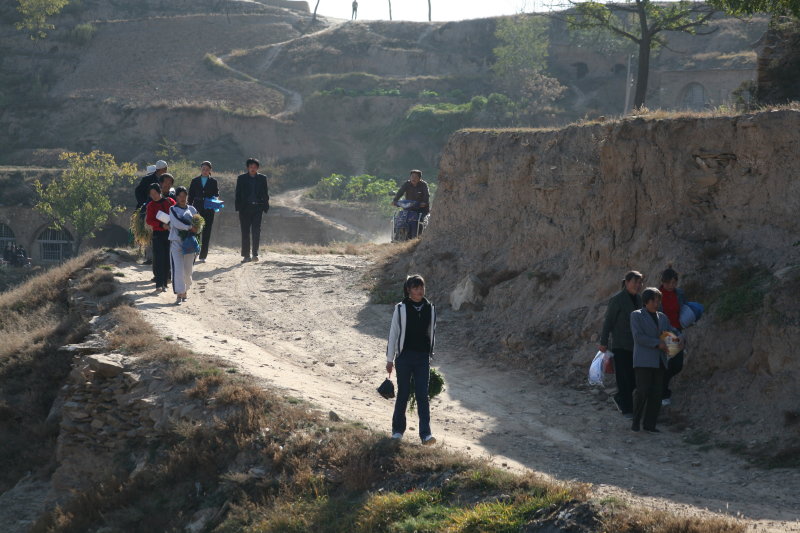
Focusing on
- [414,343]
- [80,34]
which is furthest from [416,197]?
[80,34]

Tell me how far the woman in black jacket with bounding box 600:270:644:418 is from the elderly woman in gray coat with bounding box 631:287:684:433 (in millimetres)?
313

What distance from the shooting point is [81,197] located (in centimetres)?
4069

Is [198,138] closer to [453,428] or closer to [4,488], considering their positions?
[4,488]

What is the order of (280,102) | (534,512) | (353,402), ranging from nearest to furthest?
(534,512) < (353,402) < (280,102)

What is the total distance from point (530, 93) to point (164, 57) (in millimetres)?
26424

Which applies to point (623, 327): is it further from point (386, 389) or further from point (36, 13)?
point (36, 13)

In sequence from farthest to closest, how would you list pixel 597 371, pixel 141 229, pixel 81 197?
pixel 81 197 → pixel 141 229 → pixel 597 371

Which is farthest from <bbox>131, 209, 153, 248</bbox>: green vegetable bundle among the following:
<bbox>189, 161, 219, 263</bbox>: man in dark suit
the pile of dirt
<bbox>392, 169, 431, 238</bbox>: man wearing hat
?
<bbox>392, 169, 431, 238</bbox>: man wearing hat

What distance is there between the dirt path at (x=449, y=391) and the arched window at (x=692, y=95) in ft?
95.2

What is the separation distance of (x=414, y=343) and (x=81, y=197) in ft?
118

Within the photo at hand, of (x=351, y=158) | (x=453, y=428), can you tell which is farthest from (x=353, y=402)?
(x=351, y=158)

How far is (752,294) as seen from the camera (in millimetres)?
9406

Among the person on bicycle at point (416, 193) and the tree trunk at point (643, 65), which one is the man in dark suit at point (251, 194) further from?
the tree trunk at point (643, 65)

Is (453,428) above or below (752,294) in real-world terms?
below
